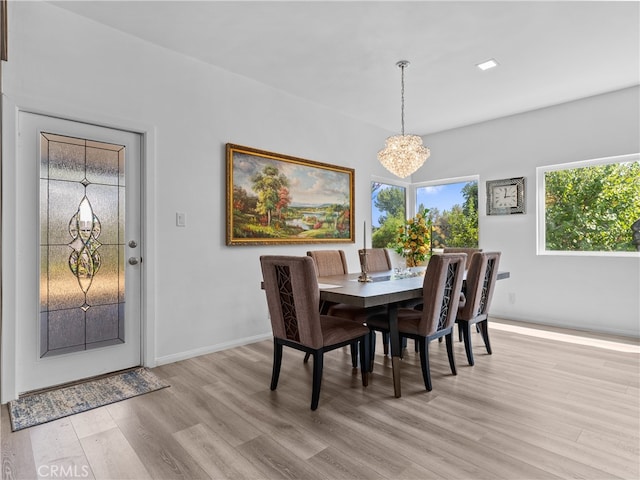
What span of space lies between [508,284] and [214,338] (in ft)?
12.2

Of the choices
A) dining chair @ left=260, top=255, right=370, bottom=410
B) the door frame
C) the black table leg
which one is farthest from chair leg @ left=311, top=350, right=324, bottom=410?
the door frame

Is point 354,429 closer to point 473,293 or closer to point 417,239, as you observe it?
point 473,293

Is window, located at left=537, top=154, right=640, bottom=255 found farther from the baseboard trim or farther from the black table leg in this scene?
the baseboard trim

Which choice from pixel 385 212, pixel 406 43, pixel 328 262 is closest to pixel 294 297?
Result: pixel 328 262

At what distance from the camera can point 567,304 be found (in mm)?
4316

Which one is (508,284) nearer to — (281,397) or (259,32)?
(281,397)

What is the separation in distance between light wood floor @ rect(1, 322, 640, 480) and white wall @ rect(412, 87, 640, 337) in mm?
1311

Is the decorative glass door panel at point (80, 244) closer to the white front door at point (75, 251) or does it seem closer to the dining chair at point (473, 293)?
the white front door at point (75, 251)

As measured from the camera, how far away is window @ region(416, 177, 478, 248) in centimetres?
528

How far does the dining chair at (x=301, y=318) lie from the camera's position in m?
2.22

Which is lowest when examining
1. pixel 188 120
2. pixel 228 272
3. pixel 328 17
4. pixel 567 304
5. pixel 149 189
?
pixel 567 304

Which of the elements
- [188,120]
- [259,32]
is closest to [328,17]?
[259,32]

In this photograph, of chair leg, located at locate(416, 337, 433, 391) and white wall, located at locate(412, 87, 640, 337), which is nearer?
chair leg, located at locate(416, 337, 433, 391)

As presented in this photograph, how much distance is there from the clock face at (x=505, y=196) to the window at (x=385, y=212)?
4.50ft
